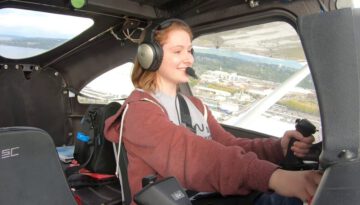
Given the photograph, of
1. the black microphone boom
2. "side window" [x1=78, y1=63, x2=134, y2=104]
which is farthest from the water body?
the black microphone boom

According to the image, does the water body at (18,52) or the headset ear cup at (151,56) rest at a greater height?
the water body at (18,52)

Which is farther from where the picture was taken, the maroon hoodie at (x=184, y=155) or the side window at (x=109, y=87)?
the side window at (x=109, y=87)

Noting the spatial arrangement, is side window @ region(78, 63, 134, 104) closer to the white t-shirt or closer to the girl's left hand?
the white t-shirt

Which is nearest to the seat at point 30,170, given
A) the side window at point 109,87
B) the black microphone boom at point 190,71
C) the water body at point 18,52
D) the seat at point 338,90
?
the black microphone boom at point 190,71

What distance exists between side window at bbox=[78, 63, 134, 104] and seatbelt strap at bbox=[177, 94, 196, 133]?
1909mm

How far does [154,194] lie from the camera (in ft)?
2.44

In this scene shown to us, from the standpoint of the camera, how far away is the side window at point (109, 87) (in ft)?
12.0

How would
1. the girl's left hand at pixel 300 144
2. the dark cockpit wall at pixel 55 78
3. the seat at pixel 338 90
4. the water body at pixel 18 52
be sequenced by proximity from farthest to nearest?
the dark cockpit wall at pixel 55 78
the water body at pixel 18 52
the girl's left hand at pixel 300 144
the seat at pixel 338 90

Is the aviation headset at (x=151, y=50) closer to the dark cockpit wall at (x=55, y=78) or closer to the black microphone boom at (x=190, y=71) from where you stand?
the black microphone boom at (x=190, y=71)

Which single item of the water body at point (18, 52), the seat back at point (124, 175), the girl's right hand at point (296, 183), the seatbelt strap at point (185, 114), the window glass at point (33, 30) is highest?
the window glass at point (33, 30)

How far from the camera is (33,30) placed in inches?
116

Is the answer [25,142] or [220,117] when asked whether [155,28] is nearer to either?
[25,142]

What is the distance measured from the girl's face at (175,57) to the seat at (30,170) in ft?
1.96

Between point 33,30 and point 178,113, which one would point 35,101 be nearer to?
point 33,30
